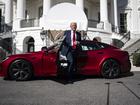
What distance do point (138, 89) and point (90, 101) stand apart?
204 centimetres

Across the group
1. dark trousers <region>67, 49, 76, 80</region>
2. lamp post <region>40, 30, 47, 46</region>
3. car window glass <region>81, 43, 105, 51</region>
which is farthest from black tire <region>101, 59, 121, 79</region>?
lamp post <region>40, 30, 47, 46</region>

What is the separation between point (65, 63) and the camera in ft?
27.0

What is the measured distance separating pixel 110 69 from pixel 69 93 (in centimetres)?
294

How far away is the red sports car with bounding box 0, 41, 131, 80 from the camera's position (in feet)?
27.1

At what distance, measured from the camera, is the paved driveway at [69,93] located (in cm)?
546

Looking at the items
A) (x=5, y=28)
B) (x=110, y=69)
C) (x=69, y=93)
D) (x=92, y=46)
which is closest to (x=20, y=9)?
(x=5, y=28)

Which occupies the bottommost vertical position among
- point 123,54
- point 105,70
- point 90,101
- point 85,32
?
point 90,101

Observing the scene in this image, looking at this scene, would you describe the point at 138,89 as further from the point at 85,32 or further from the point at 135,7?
the point at 135,7

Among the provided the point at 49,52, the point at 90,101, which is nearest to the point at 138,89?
the point at 90,101

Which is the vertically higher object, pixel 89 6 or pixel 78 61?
pixel 89 6

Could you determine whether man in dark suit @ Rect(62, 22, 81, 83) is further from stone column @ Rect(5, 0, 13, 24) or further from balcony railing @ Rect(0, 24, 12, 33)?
stone column @ Rect(5, 0, 13, 24)

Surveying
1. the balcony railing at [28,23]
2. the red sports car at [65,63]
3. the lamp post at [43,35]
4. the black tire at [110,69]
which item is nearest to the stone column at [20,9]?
the balcony railing at [28,23]

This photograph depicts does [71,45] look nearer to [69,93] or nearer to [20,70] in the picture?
[20,70]

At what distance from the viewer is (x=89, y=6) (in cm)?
2748
